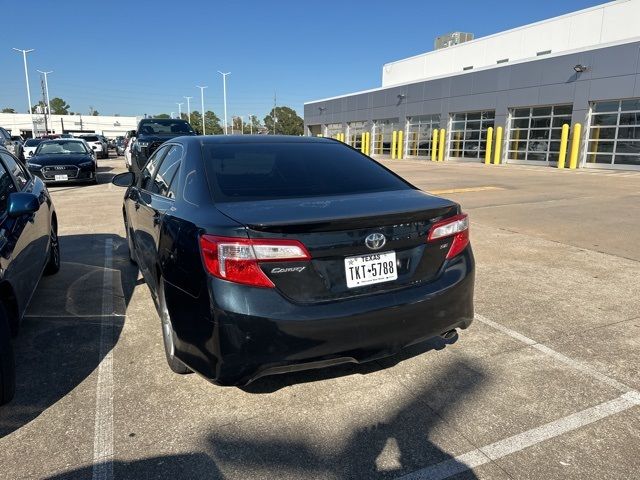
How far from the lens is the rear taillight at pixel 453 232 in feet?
9.22

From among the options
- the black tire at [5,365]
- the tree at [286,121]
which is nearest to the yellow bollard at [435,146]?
the black tire at [5,365]

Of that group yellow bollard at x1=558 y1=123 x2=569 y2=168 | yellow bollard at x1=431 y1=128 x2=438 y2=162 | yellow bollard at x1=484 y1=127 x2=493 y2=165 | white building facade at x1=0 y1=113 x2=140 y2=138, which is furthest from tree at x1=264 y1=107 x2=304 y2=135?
yellow bollard at x1=558 y1=123 x2=569 y2=168

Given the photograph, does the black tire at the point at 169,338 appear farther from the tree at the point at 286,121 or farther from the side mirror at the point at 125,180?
the tree at the point at 286,121

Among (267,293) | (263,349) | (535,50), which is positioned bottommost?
(263,349)

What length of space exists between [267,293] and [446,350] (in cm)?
173

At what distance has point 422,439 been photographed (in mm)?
2543

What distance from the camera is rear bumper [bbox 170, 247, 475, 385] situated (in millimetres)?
2393

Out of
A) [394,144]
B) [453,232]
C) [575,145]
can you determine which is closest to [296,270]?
[453,232]

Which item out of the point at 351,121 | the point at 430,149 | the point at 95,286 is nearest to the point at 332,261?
the point at 95,286

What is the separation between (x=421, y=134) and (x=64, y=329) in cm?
3239

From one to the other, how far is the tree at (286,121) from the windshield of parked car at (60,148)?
89.7 m

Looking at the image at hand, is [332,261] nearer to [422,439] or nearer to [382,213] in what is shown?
[382,213]

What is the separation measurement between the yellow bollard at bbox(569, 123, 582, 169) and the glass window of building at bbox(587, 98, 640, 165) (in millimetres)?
628

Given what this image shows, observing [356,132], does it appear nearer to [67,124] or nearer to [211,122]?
[67,124]
